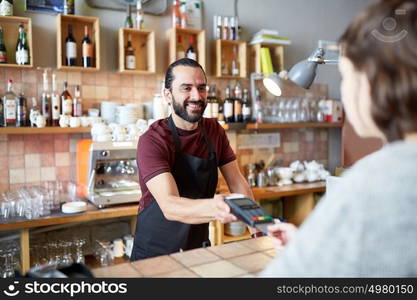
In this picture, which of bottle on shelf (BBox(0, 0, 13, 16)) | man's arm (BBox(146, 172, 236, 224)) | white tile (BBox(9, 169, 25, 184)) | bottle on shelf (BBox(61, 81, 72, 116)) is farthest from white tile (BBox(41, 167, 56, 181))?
man's arm (BBox(146, 172, 236, 224))

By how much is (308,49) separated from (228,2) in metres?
1.12

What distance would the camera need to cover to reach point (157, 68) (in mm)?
3727

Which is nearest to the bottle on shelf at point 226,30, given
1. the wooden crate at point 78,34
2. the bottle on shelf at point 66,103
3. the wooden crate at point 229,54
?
the wooden crate at point 229,54


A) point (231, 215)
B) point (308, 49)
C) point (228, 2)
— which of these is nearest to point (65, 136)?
point (228, 2)

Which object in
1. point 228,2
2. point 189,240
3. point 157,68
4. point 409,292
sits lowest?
point 189,240

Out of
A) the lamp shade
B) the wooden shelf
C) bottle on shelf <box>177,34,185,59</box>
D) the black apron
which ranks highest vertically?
bottle on shelf <box>177,34,185,59</box>

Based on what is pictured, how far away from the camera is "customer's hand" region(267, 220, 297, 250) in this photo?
3.96 ft

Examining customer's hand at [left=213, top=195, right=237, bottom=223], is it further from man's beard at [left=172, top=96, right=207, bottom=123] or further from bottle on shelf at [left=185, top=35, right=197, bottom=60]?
bottle on shelf at [left=185, top=35, right=197, bottom=60]

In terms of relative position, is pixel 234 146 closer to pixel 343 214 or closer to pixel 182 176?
pixel 182 176

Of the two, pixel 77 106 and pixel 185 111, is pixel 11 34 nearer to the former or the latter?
pixel 77 106

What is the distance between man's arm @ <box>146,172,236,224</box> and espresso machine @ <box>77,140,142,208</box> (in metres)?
1.14

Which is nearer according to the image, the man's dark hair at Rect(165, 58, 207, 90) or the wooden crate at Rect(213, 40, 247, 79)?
the man's dark hair at Rect(165, 58, 207, 90)

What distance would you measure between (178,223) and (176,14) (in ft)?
7.45

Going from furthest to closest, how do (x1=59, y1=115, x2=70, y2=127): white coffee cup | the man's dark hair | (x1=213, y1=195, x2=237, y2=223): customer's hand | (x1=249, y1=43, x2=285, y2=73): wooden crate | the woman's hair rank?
(x1=249, y1=43, x2=285, y2=73): wooden crate, (x1=59, y1=115, x2=70, y2=127): white coffee cup, the man's dark hair, (x1=213, y1=195, x2=237, y2=223): customer's hand, the woman's hair
